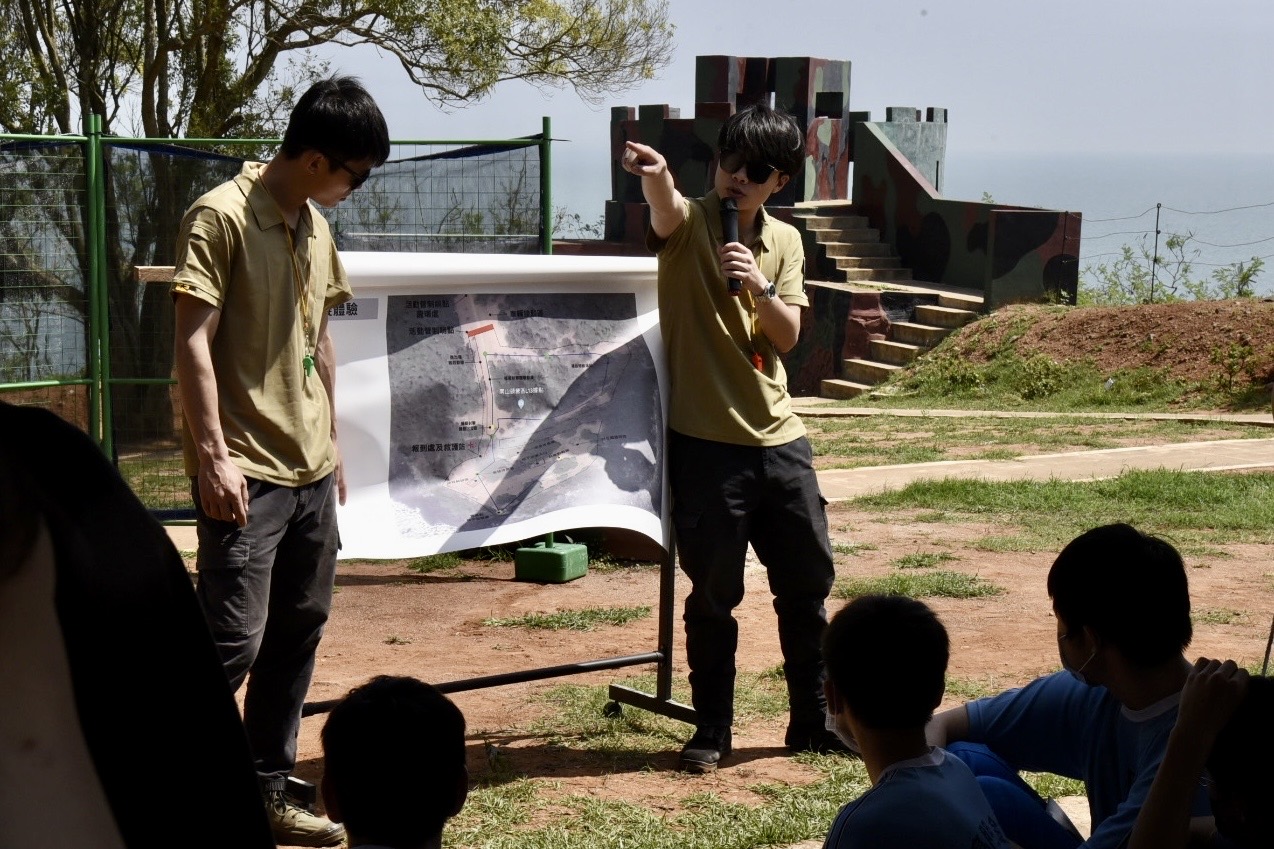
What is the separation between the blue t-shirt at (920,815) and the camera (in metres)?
2.34

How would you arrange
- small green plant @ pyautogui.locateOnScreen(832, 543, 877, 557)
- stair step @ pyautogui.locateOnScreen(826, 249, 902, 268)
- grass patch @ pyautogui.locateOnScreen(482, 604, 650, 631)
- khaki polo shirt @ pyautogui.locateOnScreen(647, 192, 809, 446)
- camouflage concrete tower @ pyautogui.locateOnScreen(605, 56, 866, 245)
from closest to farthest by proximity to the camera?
khaki polo shirt @ pyautogui.locateOnScreen(647, 192, 809, 446) < grass patch @ pyautogui.locateOnScreen(482, 604, 650, 631) < small green plant @ pyautogui.locateOnScreen(832, 543, 877, 557) < stair step @ pyautogui.locateOnScreen(826, 249, 902, 268) < camouflage concrete tower @ pyautogui.locateOnScreen(605, 56, 866, 245)

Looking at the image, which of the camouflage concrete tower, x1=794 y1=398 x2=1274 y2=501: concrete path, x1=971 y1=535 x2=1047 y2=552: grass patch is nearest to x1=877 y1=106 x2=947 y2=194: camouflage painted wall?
the camouflage concrete tower

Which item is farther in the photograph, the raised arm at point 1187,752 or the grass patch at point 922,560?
the grass patch at point 922,560

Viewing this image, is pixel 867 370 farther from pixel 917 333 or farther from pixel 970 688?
pixel 970 688

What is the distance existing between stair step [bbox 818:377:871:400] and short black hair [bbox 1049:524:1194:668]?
55.1 feet

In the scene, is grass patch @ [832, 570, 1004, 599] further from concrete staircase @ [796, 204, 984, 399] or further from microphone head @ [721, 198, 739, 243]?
concrete staircase @ [796, 204, 984, 399]

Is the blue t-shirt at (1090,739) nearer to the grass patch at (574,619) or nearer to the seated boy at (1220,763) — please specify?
the seated boy at (1220,763)

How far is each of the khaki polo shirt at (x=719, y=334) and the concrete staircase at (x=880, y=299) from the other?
15.1m

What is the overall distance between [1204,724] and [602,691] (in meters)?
3.39

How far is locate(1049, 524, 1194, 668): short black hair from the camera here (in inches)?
103

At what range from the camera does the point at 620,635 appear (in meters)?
6.25


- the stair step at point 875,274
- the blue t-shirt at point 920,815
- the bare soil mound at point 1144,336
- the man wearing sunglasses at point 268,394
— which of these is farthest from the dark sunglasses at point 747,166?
the stair step at point 875,274

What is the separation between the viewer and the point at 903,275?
897 inches

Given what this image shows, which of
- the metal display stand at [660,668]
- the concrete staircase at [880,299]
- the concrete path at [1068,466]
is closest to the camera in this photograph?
the metal display stand at [660,668]
